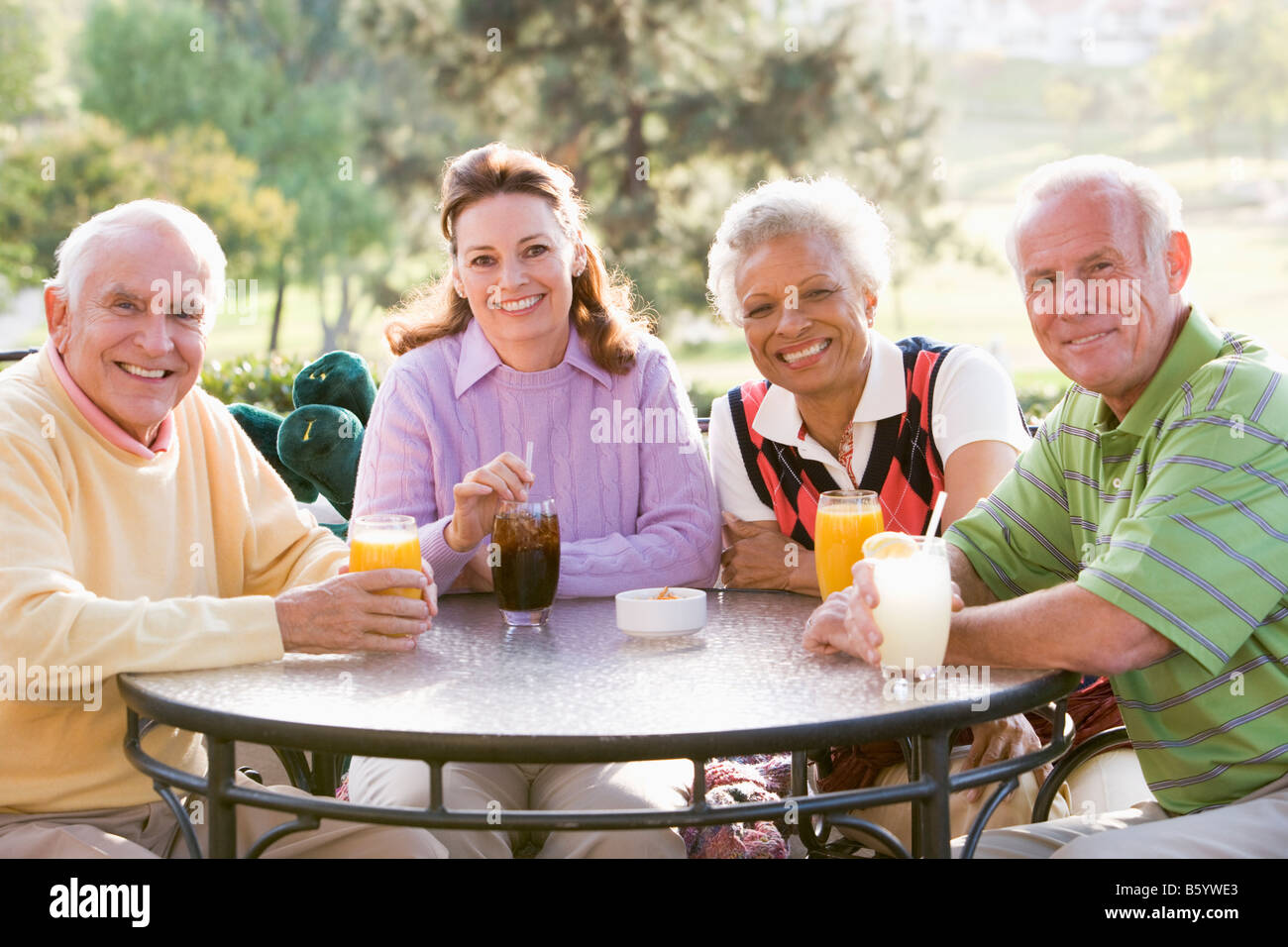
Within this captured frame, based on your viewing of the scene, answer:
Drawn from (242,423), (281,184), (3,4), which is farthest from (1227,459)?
(3,4)

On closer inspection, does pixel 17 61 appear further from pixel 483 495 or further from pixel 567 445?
pixel 483 495

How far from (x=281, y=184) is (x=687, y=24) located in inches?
236

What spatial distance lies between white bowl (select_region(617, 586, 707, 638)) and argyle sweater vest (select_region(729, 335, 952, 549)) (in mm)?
606

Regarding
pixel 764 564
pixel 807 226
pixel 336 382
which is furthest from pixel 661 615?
pixel 336 382

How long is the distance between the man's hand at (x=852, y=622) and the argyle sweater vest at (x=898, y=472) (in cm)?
62

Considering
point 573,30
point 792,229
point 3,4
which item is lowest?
point 792,229

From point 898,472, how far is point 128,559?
→ 1.41m

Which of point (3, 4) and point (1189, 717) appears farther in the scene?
point (3, 4)

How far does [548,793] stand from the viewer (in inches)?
85.6

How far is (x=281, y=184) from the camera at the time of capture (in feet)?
50.3

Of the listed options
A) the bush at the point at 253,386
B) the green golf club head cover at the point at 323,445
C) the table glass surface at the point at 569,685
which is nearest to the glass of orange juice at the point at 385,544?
the table glass surface at the point at 569,685

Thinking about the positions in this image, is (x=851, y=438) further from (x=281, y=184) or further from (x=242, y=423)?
(x=281, y=184)
